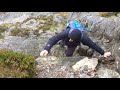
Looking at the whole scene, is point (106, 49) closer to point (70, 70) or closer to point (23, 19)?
point (70, 70)

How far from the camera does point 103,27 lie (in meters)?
13.4

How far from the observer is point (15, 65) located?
9773 millimetres

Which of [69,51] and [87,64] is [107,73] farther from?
[69,51]

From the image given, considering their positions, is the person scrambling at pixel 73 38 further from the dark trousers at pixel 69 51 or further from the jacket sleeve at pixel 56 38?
the dark trousers at pixel 69 51

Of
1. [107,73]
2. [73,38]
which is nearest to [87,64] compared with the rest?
[107,73]

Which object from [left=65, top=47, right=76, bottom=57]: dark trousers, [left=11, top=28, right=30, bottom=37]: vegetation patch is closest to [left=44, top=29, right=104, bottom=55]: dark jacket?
[left=65, top=47, right=76, bottom=57]: dark trousers

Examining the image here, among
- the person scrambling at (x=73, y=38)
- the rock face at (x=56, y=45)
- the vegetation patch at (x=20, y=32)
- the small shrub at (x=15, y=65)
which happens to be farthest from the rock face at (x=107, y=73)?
the vegetation patch at (x=20, y=32)

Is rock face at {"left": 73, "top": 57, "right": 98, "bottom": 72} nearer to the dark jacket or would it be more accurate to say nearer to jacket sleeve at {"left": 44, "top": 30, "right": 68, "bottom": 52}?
the dark jacket

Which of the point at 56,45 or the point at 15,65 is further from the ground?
the point at 56,45

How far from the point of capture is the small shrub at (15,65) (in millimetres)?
9555

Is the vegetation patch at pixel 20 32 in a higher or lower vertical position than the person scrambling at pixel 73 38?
higher

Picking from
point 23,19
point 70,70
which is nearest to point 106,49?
point 70,70

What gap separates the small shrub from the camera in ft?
31.3

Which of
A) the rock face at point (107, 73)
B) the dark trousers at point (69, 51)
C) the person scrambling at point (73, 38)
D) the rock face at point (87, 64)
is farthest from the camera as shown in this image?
the dark trousers at point (69, 51)
